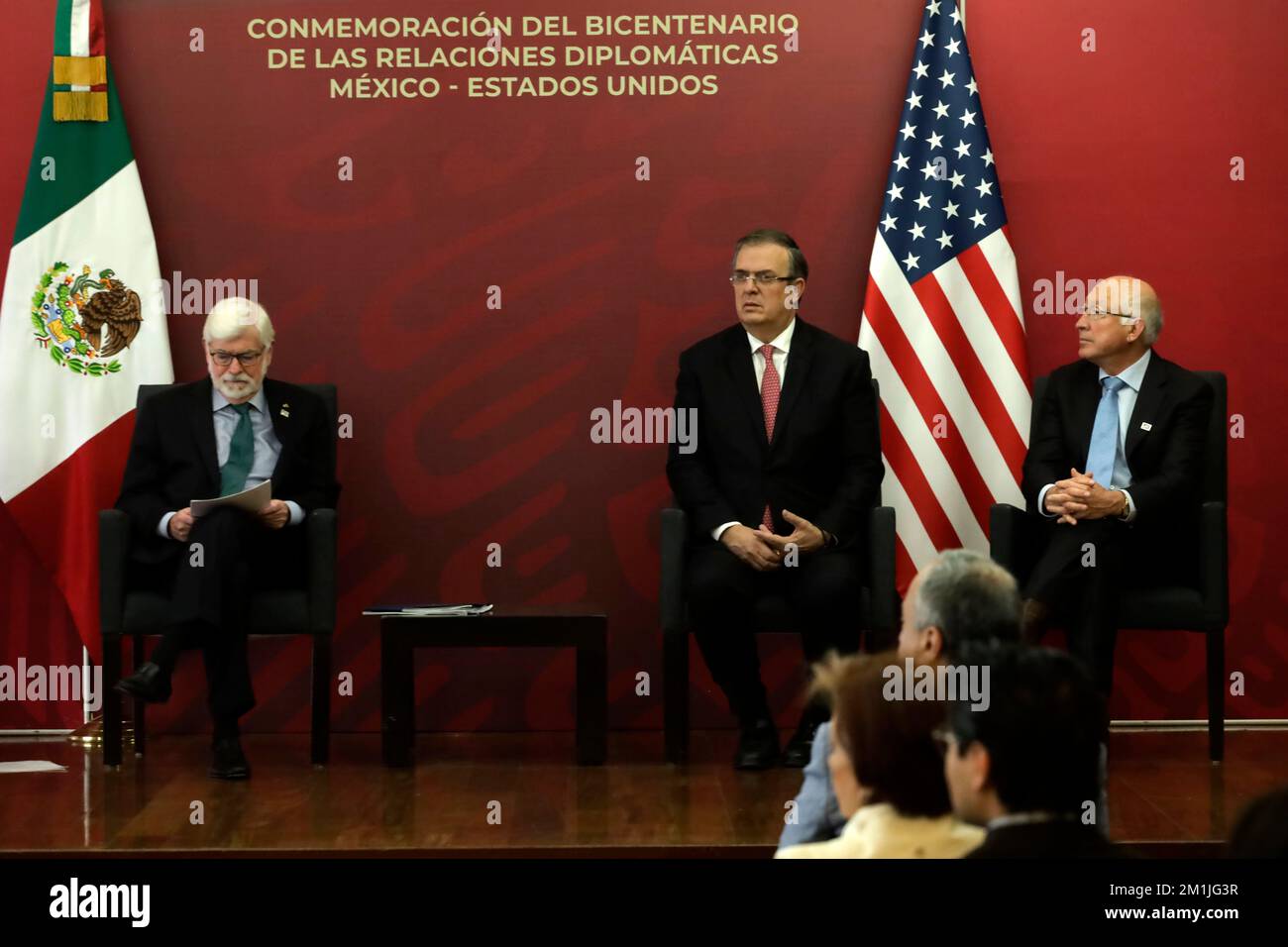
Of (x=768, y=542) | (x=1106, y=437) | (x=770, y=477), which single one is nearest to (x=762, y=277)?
(x=770, y=477)

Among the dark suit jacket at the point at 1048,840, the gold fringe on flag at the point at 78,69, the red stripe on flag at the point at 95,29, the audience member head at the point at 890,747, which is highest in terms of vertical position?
the red stripe on flag at the point at 95,29

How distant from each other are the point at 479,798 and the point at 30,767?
4.95ft

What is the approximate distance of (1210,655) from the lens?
4715 millimetres

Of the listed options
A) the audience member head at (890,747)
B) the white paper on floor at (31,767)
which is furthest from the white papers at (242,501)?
the audience member head at (890,747)

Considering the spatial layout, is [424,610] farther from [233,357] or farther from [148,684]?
[233,357]

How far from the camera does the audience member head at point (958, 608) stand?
2.65 m

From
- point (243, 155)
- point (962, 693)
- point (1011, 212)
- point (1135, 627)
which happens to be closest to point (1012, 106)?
point (1011, 212)

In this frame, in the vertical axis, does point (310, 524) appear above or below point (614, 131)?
below

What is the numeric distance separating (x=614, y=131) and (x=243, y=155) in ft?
4.08

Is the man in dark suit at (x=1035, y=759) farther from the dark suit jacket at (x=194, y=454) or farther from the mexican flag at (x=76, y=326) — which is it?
the mexican flag at (x=76, y=326)

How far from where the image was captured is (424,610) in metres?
4.83

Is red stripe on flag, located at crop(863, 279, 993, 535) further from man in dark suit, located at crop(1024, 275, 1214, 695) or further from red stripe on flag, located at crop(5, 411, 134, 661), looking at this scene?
red stripe on flag, located at crop(5, 411, 134, 661)

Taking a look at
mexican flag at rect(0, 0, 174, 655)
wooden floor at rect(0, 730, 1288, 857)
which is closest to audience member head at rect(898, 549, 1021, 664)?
wooden floor at rect(0, 730, 1288, 857)
